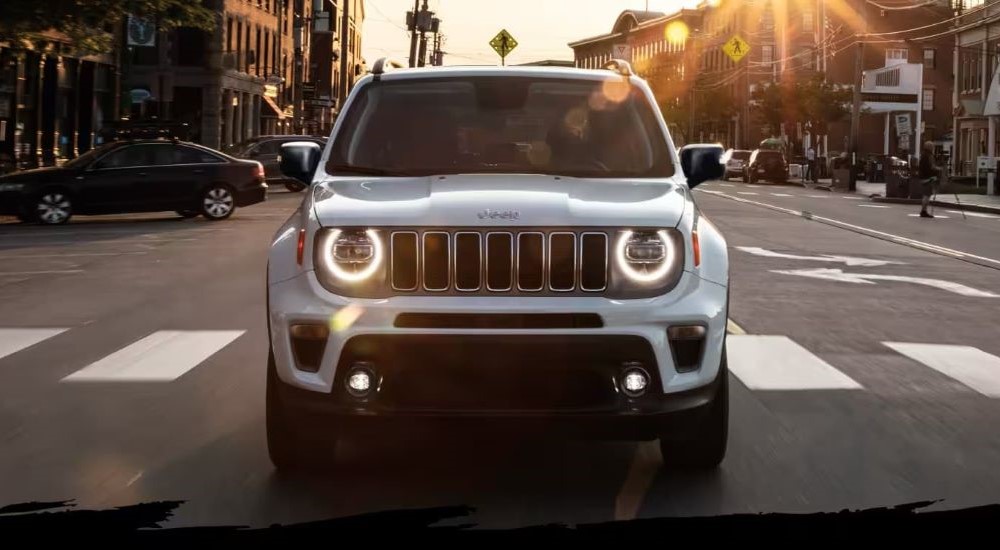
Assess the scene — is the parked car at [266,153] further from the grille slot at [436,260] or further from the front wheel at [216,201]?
the grille slot at [436,260]

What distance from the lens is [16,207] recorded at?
2539 cm

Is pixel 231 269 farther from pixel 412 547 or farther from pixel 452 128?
pixel 412 547

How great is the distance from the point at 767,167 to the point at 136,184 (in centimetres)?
4197

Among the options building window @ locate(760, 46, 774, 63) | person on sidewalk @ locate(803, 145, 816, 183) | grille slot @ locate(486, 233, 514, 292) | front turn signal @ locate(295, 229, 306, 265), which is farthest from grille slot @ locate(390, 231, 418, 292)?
building window @ locate(760, 46, 774, 63)

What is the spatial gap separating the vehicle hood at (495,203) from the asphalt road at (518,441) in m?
1.07

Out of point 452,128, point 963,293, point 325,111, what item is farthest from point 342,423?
point 325,111

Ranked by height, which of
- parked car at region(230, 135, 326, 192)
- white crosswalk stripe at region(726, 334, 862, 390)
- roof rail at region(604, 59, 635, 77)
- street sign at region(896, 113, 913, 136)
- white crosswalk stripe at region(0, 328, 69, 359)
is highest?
street sign at region(896, 113, 913, 136)

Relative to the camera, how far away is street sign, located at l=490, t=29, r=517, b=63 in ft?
171

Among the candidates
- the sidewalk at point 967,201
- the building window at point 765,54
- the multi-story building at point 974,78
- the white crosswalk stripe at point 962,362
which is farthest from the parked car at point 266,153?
the building window at point 765,54

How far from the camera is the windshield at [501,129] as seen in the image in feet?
21.5

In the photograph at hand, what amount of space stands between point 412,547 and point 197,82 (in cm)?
6080

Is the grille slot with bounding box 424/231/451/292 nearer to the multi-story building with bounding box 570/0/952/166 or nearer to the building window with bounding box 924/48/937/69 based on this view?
the multi-story building with bounding box 570/0/952/166

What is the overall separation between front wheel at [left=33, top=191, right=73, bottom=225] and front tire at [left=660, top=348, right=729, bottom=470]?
21374 mm

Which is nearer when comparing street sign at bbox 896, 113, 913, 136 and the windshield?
the windshield
